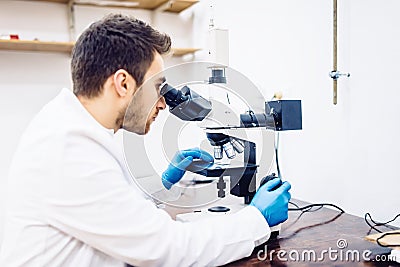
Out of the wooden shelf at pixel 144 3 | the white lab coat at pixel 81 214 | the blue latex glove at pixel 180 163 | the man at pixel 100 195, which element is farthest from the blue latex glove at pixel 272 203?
the wooden shelf at pixel 144 3

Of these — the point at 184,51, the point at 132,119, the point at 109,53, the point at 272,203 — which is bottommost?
the point at 272,203

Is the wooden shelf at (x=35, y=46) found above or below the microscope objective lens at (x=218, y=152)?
above

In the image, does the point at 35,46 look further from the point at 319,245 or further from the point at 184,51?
the point at 319,245

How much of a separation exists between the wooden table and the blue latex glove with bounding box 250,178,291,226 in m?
0.08

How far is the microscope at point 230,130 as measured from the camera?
108 cm

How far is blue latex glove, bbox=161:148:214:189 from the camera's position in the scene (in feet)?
4.43

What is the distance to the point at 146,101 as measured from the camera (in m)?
0.96

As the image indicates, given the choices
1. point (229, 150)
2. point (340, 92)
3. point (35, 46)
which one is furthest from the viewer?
point (35, 46)

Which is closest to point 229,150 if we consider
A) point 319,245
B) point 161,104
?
point 161,104

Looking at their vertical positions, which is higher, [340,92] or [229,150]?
[340,92]

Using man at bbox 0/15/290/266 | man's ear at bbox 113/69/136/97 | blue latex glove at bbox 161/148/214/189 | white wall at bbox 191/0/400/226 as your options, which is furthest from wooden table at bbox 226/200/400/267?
man's ear at bbox 113/69/136/97

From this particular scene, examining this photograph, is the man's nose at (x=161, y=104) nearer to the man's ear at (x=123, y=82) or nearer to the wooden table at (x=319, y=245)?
the man's ear at (x=123, y=82)

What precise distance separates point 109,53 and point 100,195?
34cm

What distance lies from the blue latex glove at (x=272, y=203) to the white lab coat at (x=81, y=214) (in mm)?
137
